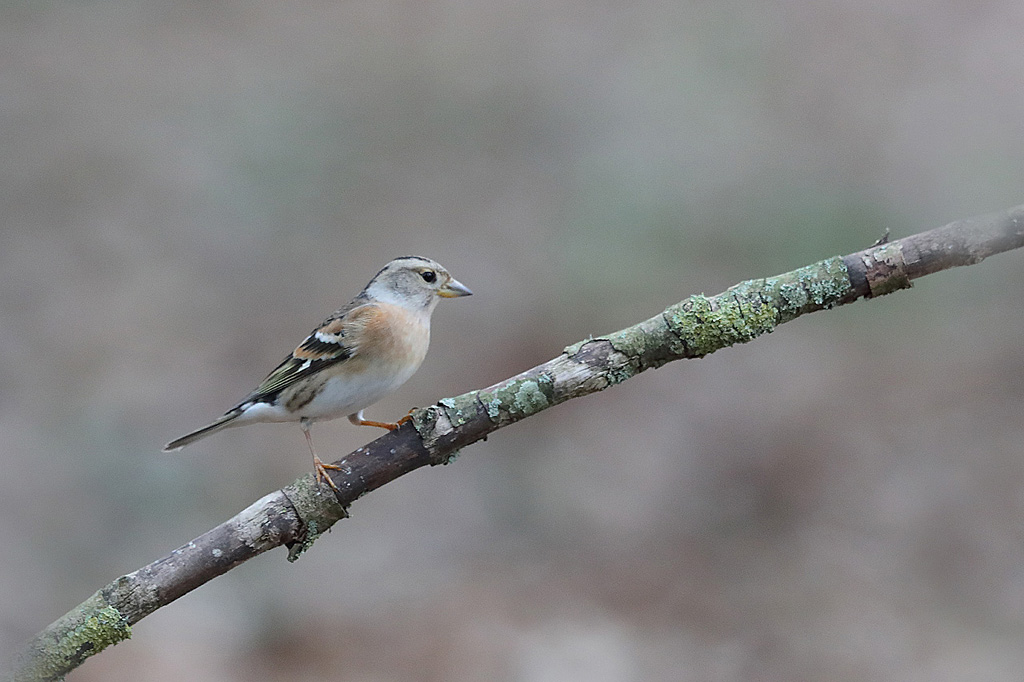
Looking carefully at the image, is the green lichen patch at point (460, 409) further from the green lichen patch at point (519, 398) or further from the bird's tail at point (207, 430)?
the bird's tail at point (207, 430)

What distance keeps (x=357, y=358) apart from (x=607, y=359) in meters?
1.59

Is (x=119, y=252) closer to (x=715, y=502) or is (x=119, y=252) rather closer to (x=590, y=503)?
(x=590, y=503)

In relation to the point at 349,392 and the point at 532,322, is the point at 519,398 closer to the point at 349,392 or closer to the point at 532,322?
the point at 349,392

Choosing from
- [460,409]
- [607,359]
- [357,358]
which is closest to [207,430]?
[357,358]

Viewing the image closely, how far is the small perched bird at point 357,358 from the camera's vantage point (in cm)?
450

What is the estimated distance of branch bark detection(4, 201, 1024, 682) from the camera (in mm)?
3363

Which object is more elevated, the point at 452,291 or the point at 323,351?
the point at 452,291

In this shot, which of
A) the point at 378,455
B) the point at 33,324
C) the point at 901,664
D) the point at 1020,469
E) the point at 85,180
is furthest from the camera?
the point at 85,180

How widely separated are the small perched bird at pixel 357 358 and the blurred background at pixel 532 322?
9.78 feet

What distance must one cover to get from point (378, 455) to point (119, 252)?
864 cm

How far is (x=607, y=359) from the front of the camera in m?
3.49

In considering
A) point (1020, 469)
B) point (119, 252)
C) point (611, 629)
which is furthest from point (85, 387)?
point (1020, 469)

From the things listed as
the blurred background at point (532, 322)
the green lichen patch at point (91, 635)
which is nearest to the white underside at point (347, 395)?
the green lichen patch at point (91, 635)

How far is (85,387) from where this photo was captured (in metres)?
9.18
